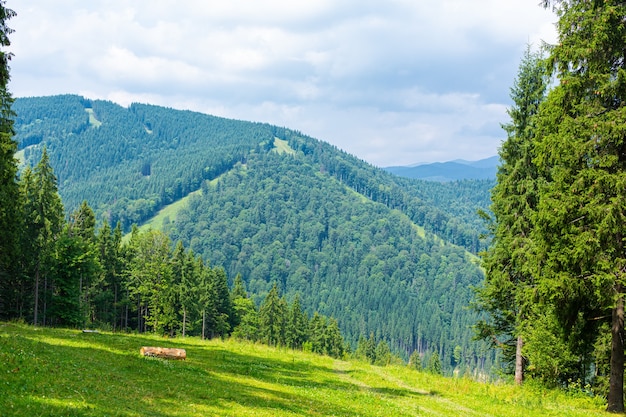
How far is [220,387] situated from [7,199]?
3087cm

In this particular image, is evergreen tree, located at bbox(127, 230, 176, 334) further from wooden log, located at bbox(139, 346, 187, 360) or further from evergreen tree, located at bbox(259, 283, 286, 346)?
wooden log, located at bbox(139, 346, 187, 360)

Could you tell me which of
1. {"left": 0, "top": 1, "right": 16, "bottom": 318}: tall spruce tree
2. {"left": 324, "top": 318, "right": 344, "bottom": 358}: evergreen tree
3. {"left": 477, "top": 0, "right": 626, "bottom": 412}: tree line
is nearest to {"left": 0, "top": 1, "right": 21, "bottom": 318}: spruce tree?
{"left": 0, "top": 1, "right": 16, "bottom": 318}: tall spruce tree

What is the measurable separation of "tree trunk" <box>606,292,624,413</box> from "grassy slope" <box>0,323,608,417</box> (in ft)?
2.54

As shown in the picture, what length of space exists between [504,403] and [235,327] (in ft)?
277

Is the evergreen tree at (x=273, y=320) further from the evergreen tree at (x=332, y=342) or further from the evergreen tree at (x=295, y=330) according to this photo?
the evergreen tree at (x=332, y=342)

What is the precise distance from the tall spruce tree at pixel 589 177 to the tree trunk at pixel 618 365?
0.11ft

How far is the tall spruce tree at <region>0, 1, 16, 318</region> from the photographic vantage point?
2214 cm

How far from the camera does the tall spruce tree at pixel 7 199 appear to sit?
872 inches

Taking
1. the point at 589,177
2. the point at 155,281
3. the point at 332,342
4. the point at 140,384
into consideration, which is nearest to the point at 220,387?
the point at 140,384

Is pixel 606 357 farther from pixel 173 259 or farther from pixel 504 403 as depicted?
pixel 173 259

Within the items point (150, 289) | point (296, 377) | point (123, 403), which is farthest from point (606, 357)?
point (150, 289)

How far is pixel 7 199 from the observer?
127 ft

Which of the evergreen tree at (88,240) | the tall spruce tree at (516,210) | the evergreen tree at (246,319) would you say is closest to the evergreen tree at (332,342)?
the evergreen tree at (246,319)

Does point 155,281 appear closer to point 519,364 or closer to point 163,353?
point 163,353
